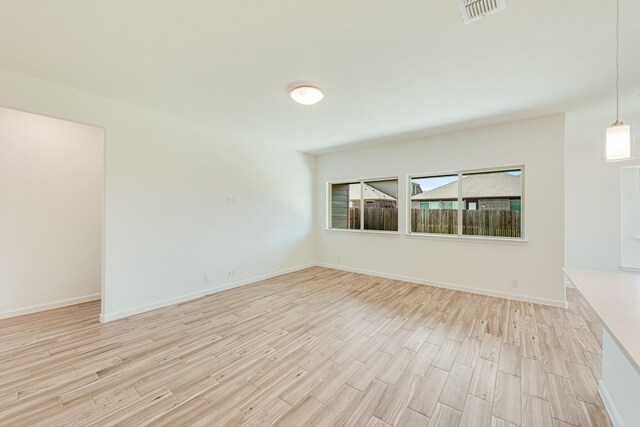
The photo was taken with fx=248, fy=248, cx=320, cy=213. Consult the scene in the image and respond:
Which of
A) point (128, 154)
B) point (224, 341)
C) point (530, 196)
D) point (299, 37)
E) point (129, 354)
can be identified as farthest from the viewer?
point (530, 196)

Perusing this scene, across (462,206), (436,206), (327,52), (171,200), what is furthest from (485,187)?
(171,200)

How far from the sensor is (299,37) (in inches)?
78.2

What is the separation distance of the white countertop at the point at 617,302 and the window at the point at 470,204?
2509 millimetres

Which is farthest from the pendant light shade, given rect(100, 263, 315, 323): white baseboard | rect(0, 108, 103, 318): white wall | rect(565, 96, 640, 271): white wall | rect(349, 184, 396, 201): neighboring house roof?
rect(0, 108, 103, 318): white wall

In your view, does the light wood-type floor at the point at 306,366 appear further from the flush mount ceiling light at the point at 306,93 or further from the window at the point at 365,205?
the flush mount ceiling light at the point at 306,93

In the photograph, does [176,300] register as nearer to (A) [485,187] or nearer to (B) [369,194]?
(B) [369,194]

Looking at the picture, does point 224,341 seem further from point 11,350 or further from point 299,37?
point 299,37

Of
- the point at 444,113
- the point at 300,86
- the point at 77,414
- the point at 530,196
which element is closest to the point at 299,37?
the point at 300,86

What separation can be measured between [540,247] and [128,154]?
596 centimetres

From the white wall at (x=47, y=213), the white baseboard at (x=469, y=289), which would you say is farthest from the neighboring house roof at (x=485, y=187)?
the white wall at (x=47, y=213)

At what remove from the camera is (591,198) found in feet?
13.3

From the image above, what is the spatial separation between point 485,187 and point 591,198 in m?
1.65

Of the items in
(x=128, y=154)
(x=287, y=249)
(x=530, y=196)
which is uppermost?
(x=128, y=154)

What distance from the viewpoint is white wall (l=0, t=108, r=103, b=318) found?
321 centimetres
